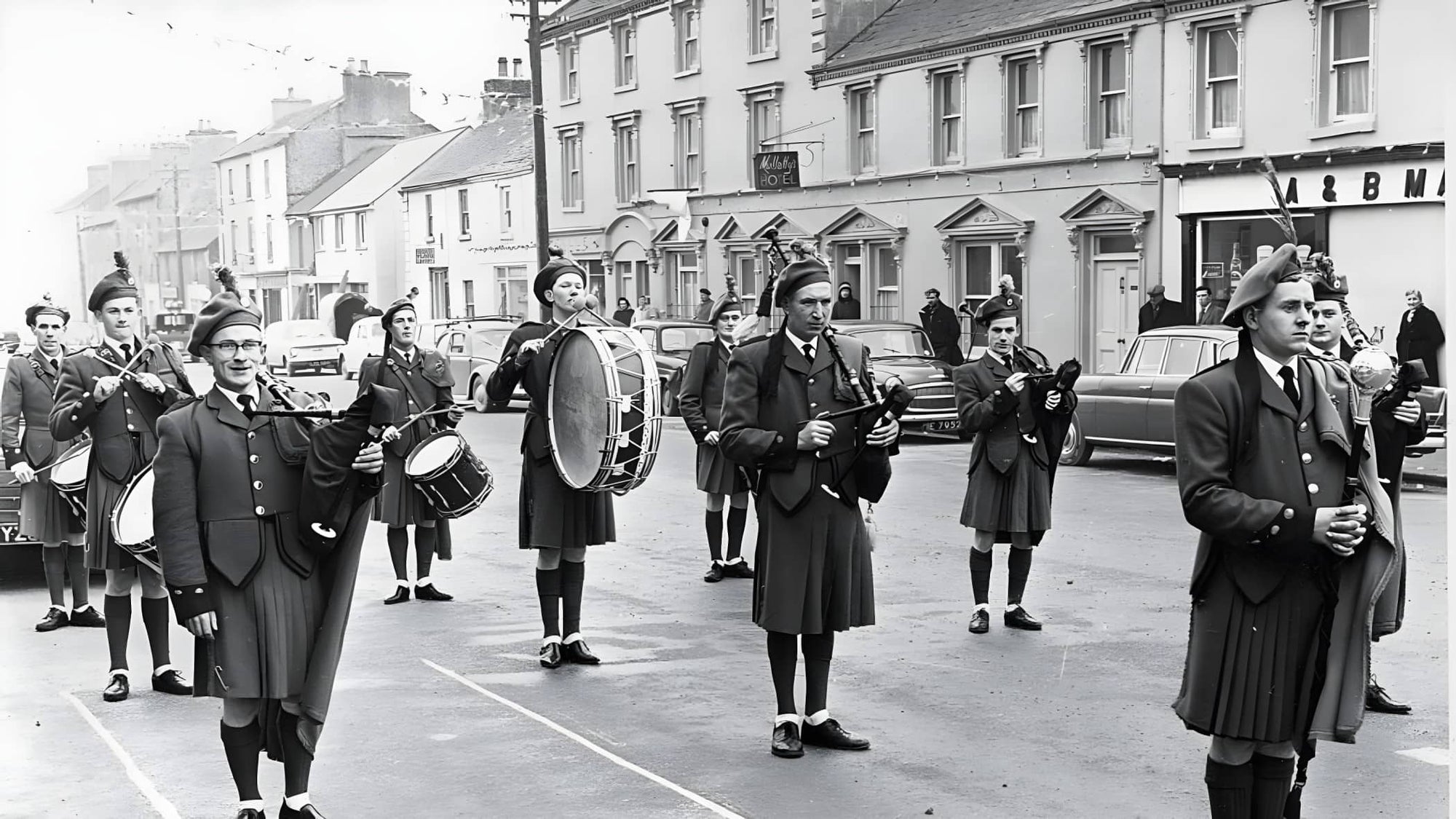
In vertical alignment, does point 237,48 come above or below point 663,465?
above

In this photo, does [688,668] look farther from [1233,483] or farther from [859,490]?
[1233,483]

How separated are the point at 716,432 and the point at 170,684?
13.6 ft

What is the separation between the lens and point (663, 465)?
18.5 m

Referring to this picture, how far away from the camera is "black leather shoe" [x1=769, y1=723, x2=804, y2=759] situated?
21.8 feet

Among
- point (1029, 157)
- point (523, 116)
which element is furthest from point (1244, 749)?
point (523, 116)

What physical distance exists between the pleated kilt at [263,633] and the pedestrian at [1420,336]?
679 inches

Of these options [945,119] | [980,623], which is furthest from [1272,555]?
[945,119]

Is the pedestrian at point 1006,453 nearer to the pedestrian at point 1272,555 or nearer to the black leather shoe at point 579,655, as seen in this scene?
the black leather shoe at point 579,655

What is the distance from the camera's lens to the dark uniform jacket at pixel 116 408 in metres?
8.20

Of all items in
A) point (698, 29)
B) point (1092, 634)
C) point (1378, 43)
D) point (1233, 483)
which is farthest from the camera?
point (698, 29)

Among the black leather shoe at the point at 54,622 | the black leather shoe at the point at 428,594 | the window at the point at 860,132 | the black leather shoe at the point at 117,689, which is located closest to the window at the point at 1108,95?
the window at the point at 860,132

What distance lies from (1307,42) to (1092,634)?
17.2 m

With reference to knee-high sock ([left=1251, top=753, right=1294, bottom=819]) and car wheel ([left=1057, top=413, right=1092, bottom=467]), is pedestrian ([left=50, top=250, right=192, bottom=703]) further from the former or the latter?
car wheel ([left=1057, top=413, right=1092, bottom=467])

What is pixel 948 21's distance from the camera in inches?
1252
